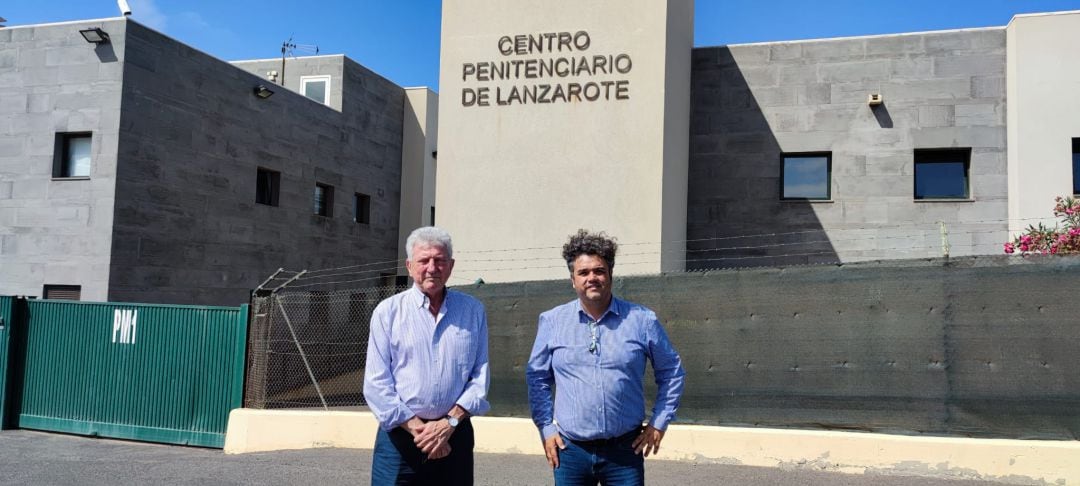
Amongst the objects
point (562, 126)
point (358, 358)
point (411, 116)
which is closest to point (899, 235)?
point (562, 126)

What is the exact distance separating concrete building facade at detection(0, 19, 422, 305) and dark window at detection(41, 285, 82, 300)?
0.09 metres

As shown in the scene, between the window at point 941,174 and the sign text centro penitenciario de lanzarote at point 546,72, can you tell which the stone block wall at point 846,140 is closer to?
the window at point 941,174

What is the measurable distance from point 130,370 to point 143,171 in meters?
4.45

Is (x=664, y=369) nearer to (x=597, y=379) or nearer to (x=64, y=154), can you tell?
(x=597, y=379)

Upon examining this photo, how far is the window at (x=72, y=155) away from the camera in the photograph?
13.1 meters

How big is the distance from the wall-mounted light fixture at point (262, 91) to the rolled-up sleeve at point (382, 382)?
13.3m

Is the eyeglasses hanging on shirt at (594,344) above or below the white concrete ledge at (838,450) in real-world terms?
above

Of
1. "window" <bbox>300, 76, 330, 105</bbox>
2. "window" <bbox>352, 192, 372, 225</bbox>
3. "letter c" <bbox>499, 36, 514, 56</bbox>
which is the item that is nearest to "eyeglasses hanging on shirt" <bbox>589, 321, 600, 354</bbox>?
"letter c" <bbox>499, 36, 514, 56</bbox>

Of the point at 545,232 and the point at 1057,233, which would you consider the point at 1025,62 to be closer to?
the point at 1057,233

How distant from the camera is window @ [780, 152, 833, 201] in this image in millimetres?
12227

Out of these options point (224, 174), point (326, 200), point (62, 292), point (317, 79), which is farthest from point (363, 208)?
point (62, 292)

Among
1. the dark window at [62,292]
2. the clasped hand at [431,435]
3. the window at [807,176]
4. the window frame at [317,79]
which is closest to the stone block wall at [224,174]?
the window frame at [317,79]

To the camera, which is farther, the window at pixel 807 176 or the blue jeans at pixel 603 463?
the window at pixel 807 176

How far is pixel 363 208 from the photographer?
65.3 feet
